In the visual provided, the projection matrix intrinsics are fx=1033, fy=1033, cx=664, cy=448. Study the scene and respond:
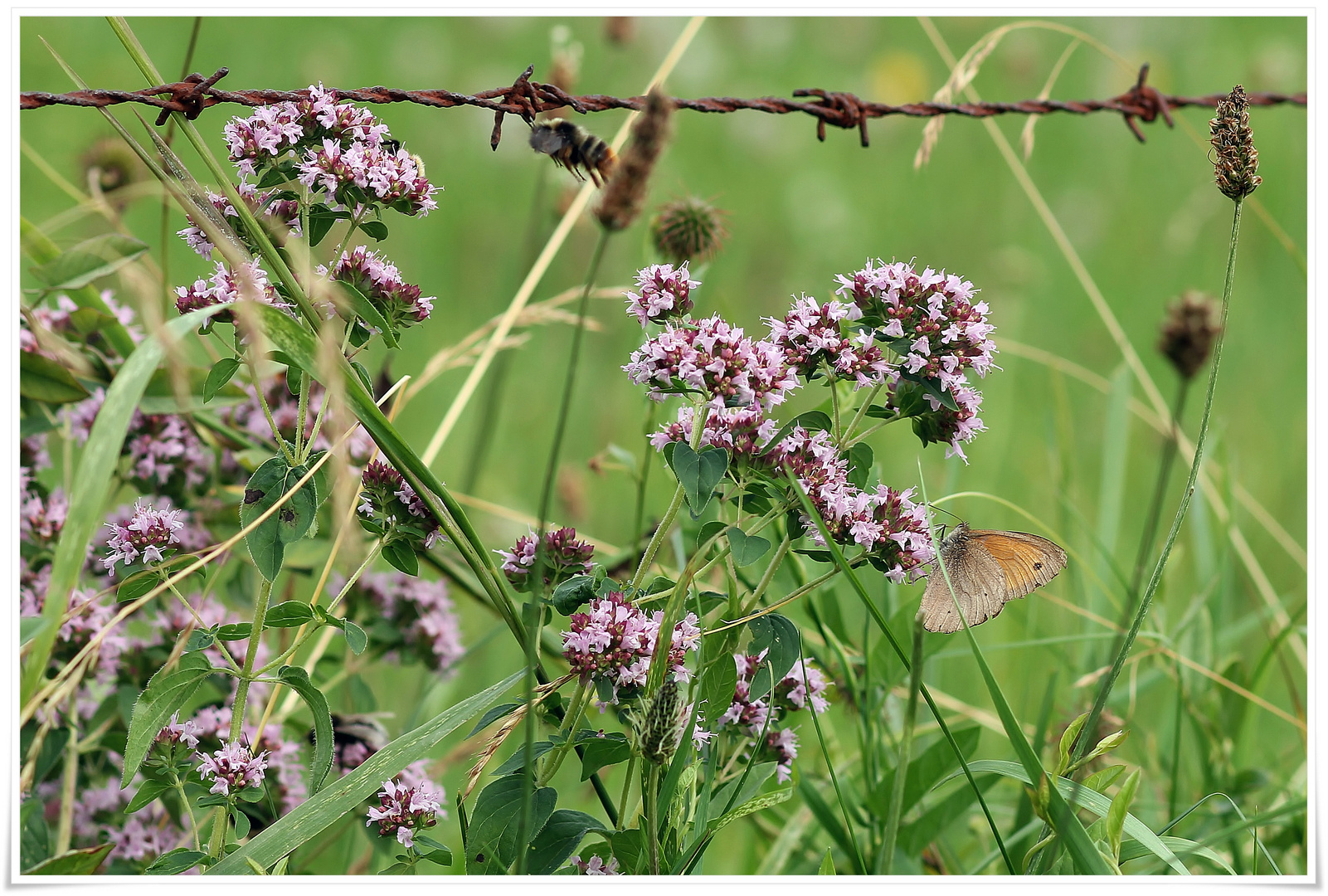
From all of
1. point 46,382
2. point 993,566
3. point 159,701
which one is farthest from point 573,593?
point 46,382

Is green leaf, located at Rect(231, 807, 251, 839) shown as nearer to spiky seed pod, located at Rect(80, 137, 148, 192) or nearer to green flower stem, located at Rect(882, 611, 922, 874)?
green flower stem, located at Rect(882, 611, 922, 874)

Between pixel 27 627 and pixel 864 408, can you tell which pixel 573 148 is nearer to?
pixel 864 408

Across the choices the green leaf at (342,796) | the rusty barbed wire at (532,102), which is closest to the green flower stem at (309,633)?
the green leaf at (342,796)

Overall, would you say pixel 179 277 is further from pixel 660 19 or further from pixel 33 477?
pixel 660 19

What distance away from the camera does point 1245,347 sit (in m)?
4.89

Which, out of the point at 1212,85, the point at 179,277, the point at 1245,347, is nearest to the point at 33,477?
the point at 179,277

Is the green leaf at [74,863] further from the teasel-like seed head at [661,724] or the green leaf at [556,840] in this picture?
the teasel-like seed head at [661,724]

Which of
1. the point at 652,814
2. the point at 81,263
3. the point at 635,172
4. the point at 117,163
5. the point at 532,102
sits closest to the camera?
the point at 635,172

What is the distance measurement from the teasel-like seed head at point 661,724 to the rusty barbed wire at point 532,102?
88cm

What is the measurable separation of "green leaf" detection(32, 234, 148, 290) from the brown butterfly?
5.03 ft

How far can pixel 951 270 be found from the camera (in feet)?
14.5

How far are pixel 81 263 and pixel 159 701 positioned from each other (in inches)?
34.1

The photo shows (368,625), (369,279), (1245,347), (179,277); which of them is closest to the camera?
(369,279)

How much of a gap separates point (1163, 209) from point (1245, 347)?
46.9 inches
